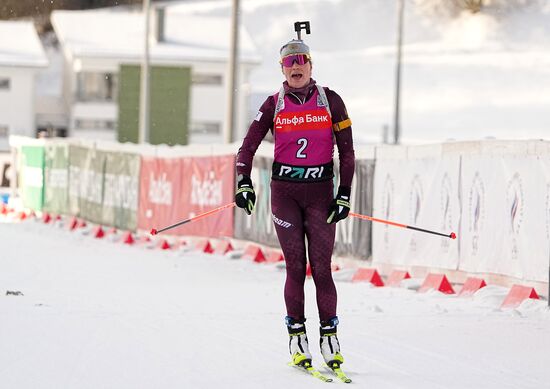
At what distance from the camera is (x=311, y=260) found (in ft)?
26.9

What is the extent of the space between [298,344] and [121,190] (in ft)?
60.7

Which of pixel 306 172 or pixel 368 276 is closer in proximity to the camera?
pixel 306 172

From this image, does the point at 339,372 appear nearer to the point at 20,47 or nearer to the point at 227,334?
the point at 227,334

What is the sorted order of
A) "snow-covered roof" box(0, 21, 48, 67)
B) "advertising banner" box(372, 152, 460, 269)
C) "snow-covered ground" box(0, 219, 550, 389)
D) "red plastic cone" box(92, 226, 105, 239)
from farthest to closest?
"snow-covered roof" box(0, 21, 48, 67), "red plastic cone" box(92, 226, 105, 239), "advertising banner" box(372, 152, 460, 269), "snow-covered ground" box(0, 219, 550, 389)

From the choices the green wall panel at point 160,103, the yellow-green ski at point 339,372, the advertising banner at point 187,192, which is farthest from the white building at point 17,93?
the yellow-green ski at point 339,372

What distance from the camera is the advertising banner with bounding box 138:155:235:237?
21.9 metres

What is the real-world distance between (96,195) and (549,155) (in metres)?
15.7

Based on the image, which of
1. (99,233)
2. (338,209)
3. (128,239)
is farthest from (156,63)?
(338,209)

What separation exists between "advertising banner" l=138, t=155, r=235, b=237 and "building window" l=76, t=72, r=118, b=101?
4378cm

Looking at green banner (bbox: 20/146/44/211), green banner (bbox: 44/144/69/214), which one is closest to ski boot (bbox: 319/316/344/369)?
green banner (bbox: 44/144/69/214)

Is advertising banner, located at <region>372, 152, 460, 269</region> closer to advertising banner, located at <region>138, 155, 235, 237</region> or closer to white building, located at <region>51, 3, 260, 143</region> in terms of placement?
advertising banner, located at <region>138, 155, 235, 237</region>

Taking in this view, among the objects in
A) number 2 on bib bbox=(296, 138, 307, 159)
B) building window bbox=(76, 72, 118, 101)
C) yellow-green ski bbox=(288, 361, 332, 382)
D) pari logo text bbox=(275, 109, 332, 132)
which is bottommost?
yellow-green ski bbox=(288, 361, 332, 382)

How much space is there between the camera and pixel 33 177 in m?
32.6

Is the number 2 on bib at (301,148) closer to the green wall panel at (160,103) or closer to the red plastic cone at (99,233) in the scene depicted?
the red plastic cone at (99,233)
